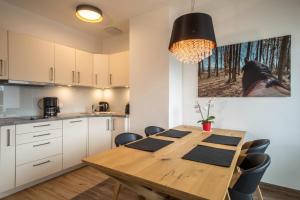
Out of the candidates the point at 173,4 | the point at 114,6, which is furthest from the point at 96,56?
the point at 173,4

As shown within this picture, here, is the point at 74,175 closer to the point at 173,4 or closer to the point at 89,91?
the point at 89,91

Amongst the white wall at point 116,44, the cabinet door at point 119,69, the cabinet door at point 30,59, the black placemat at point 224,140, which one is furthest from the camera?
the white wall at point 116,44

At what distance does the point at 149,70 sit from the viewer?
292 centimetres

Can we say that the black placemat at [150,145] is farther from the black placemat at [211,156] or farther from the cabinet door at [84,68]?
the cabinet door at [84,68]

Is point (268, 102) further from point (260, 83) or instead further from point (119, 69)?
point (119, 69)

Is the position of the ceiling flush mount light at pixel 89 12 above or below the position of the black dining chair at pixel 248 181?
above

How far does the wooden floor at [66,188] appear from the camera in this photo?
2.11 meters

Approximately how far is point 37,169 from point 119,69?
2177mm

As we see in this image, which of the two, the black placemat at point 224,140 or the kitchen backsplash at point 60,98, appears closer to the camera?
the black placemat at point 224,140

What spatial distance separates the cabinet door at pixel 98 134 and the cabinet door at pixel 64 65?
0.84 m

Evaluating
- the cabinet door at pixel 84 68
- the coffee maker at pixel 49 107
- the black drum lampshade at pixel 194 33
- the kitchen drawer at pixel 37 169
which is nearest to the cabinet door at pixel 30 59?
the coffee maker at pixel 49 107

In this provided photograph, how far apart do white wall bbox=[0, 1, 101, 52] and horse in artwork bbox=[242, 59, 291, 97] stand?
128 inches

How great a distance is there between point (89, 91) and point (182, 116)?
2.19 m

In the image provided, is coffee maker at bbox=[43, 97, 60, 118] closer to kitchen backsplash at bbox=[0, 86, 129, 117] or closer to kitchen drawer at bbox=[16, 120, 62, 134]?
kitchen backsplash at bbox=[0, 86, 129, 117]
